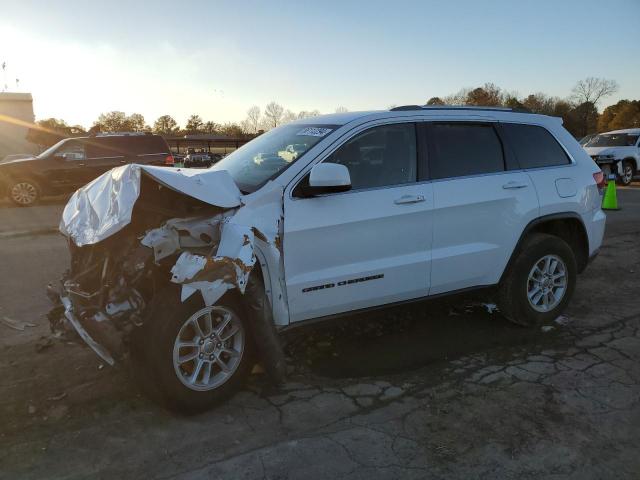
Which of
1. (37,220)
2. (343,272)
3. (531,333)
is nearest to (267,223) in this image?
(343,272)

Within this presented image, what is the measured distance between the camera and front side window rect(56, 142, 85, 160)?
13930 mm

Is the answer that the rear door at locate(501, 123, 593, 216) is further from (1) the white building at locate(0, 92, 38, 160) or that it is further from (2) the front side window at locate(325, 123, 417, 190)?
(1) the white building at locate(0, 92, 38, 160)

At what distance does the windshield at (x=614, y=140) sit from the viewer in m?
20.0

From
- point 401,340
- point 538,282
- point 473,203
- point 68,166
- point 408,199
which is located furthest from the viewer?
point 68,166

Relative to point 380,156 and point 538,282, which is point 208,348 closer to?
point 380,156

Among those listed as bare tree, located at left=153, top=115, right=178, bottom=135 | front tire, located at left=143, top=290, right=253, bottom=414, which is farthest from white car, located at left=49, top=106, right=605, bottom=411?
bare tree, located at left=153, top=115, right=178, bottom=135

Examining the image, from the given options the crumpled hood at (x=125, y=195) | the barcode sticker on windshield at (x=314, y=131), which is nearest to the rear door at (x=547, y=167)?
the barcode sticker on windshield at (x=314, y=131)

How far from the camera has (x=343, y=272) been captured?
367 cm

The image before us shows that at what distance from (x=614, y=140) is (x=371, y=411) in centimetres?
2111

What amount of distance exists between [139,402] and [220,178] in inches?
63.3

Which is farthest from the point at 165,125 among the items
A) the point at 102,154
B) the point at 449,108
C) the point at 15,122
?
the point at 449,108

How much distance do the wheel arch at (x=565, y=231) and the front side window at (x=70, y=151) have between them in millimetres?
12847

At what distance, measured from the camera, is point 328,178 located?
339cm

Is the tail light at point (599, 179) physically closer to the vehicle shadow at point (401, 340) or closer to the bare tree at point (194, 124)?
the vehicle shadow at point (401, 340)
